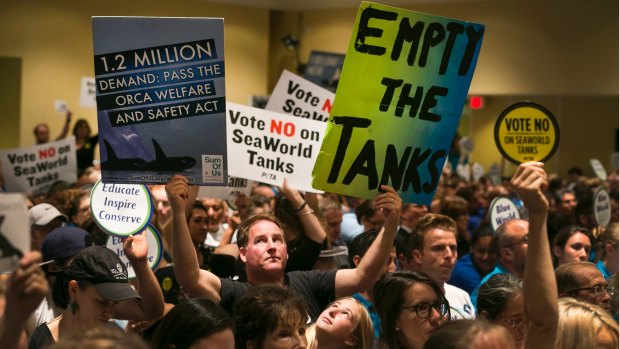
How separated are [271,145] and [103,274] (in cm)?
301

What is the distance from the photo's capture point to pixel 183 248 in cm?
484

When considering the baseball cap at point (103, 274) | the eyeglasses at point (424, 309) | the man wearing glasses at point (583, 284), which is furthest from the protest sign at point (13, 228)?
the man wearing glasses at point (583, 284)

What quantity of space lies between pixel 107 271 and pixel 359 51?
5.52 ft

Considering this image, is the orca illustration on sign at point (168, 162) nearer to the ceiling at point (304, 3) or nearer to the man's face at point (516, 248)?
the man's face at point (516, 248)

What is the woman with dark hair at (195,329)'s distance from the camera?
144 inches

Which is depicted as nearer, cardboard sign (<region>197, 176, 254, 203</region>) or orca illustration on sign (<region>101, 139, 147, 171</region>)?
orca illustration on sign (<region>101, 139, 147, 171</region>)

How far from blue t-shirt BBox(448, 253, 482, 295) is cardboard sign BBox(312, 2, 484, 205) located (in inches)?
109

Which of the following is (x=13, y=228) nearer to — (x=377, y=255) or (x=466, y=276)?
(x=377, y=255)

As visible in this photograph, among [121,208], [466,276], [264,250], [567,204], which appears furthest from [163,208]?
[567,204]

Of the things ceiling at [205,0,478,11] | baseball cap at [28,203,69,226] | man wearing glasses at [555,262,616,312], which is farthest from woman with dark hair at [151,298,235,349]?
ceiling at [205,0,478,11]

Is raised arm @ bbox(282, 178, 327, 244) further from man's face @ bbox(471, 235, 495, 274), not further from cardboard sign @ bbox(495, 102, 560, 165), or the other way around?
man's face @ bbox(471, 235, 495, 274)

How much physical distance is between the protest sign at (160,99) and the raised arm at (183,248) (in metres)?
0.11

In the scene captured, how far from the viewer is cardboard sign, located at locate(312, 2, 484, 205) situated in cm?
516

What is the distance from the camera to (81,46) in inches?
794
